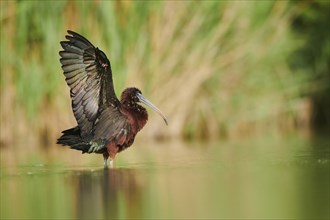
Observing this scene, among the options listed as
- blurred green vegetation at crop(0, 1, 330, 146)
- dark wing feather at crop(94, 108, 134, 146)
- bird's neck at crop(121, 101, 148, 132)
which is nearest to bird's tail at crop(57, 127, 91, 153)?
dark wing feather at crop(94, 108, 134, 146)

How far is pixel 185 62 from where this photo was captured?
13023 millimetres

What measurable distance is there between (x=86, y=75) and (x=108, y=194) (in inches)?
68.3

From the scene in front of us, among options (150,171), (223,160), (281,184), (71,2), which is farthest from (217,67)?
(281,184)

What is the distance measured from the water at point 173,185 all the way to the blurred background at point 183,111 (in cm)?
1

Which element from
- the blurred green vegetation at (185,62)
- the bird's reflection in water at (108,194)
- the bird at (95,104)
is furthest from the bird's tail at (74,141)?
the blurred green vegetation at (185,62)

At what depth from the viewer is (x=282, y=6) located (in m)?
13.9

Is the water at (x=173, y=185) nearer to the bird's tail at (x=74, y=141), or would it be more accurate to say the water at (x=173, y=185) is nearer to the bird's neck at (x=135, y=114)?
the bird's tail at (x=74, y=141)

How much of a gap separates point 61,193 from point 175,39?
19.3ft

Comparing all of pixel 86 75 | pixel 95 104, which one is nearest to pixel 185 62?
pixel 95 104

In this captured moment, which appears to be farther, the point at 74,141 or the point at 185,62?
the point at 185,62

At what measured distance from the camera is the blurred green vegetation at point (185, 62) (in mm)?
11695

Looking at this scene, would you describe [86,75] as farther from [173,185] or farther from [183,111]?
[183,111]

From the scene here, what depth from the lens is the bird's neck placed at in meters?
9.05

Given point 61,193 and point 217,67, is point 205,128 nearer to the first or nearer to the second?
point 217,67
